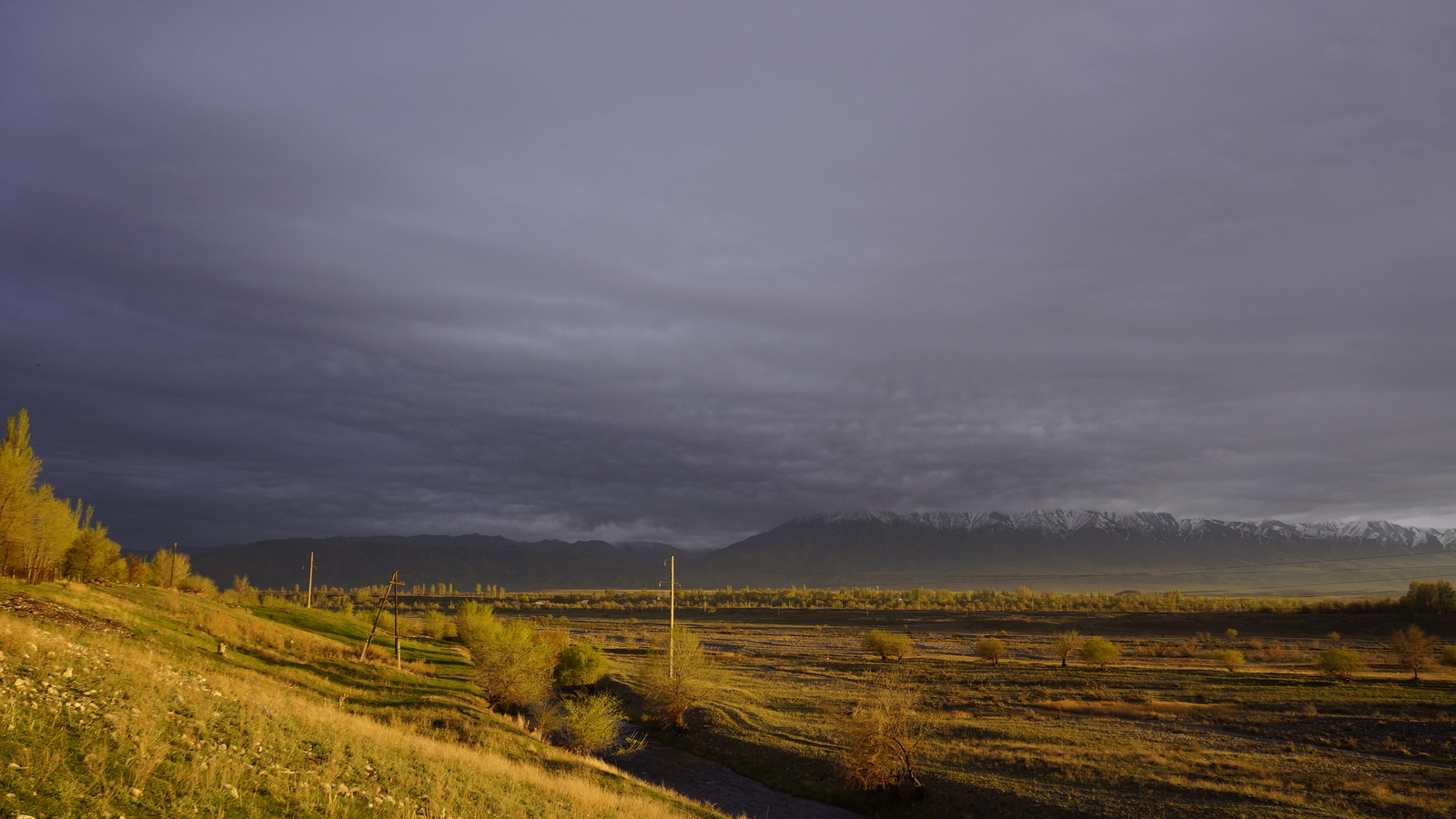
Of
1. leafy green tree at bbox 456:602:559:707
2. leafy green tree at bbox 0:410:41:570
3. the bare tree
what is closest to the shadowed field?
the bare tree

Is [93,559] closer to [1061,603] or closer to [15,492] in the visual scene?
[15,492]

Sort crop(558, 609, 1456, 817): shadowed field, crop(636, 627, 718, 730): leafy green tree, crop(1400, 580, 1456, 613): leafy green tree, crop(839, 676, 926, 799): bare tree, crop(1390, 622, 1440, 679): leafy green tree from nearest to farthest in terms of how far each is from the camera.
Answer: crop(558, 609, 1456, 817): shadowed field → crop(839, 676, 926, 799): bare tree → crop(636, 627, 718, 730): leafy green tree → crop(1390, 622, 1440, 679): leafy green tree → crop(1400, 580, 1456, 613): leafy green tree

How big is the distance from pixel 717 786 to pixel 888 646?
45.3 meters

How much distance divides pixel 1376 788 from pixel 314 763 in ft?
116

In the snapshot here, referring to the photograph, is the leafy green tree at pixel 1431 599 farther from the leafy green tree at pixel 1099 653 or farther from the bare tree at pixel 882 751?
the bare tree at pixel 882 751

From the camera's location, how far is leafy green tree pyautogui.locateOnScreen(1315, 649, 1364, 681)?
177ft

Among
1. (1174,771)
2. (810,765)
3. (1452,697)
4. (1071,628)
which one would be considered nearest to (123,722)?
(810,765)

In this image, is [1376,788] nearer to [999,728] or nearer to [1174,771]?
[1174,771]

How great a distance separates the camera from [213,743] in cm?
1238

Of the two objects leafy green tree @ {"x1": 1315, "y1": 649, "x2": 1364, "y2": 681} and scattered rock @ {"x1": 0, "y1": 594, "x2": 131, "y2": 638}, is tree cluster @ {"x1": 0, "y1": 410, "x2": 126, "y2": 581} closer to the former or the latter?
scattered rock @ {"x1": 0, "y1": 594, "x2": 131, "y2": 638}

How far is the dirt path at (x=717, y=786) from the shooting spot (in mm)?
29219

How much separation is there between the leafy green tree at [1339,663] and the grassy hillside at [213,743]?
56.5m

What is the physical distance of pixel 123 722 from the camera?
1137 centimetres

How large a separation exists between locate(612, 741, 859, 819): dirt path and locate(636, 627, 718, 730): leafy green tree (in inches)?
150
